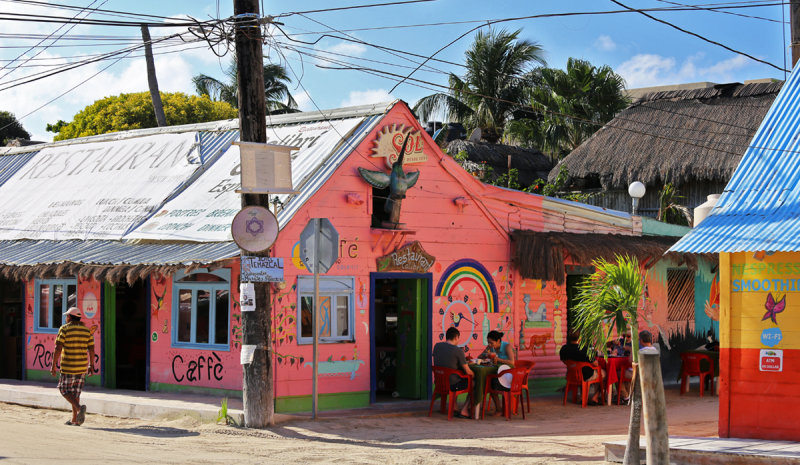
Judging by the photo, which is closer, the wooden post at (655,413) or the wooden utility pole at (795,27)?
the wooden post at (655,413)

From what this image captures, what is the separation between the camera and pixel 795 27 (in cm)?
1448

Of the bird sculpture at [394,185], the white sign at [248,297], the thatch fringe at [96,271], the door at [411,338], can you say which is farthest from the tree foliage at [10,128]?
the white sign at [248,297]

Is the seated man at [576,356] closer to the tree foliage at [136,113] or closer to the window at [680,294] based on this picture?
the window at [680,294]

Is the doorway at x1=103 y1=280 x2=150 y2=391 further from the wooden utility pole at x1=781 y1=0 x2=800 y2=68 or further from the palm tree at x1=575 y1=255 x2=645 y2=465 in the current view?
the wooden utility pole at x1=781 y1=0 x2=800 y2=68

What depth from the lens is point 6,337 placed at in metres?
19.6

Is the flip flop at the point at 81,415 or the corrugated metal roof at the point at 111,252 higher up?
the corrugated metal roof at the point at 111,252

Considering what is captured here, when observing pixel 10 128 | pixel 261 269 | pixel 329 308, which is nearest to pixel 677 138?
pixel 329 308

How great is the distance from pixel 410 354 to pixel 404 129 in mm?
3807

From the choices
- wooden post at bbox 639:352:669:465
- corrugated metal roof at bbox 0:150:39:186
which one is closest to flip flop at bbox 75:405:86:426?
wooden post at bbox 639:352:669:465

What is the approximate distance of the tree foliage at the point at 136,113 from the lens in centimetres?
3559

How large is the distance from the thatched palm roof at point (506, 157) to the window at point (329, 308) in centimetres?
1675

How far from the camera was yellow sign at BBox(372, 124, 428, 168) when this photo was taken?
15.8 metres

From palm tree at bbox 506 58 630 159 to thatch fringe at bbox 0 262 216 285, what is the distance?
23119 mm

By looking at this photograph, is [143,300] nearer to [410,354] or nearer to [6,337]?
[6,337]
